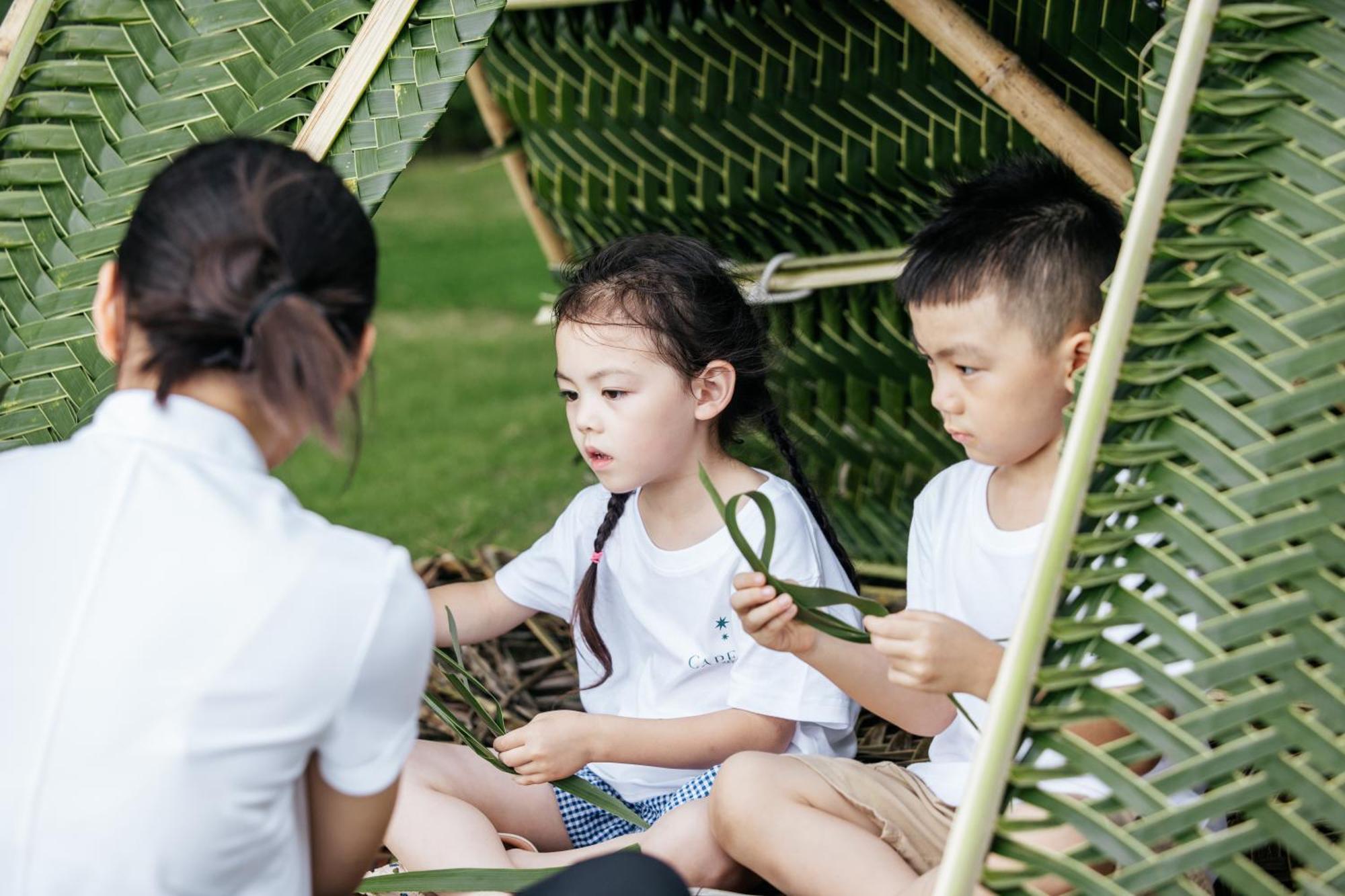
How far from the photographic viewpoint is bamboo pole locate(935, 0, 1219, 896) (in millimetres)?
1069

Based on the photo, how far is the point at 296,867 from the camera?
1.15 meters

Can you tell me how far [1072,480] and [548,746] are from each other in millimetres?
839

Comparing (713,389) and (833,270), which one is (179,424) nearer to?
(713,389)

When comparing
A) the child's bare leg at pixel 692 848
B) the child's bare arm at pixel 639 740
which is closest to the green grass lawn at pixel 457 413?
the child's bare arm at pixel 639 740

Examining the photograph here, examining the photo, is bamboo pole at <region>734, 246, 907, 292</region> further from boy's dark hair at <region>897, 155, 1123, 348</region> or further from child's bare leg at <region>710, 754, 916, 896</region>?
child's bare leg at <region>710, 754, 916, 896</region>

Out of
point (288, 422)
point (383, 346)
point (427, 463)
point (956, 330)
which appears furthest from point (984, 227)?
point (383, 346)

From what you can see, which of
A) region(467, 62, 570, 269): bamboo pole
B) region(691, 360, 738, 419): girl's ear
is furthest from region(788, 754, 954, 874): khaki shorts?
region(467, 62, 570, 269): bamboo pole

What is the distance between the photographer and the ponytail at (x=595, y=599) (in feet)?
6.67

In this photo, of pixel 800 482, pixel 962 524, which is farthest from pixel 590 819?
pixel 962 524

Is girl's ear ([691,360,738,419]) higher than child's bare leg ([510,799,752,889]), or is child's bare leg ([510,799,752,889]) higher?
girl's ear ([691,360,738,419])

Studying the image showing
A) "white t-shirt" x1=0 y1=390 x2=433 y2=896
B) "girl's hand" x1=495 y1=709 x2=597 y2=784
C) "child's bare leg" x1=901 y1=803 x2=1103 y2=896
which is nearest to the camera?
"white t-shirt" x1=0 y1=390 x2=433 y2=896

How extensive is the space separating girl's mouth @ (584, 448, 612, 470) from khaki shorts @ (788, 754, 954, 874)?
425mm

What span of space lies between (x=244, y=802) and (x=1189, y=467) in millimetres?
759

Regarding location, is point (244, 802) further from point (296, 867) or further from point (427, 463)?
point (427, 463)
